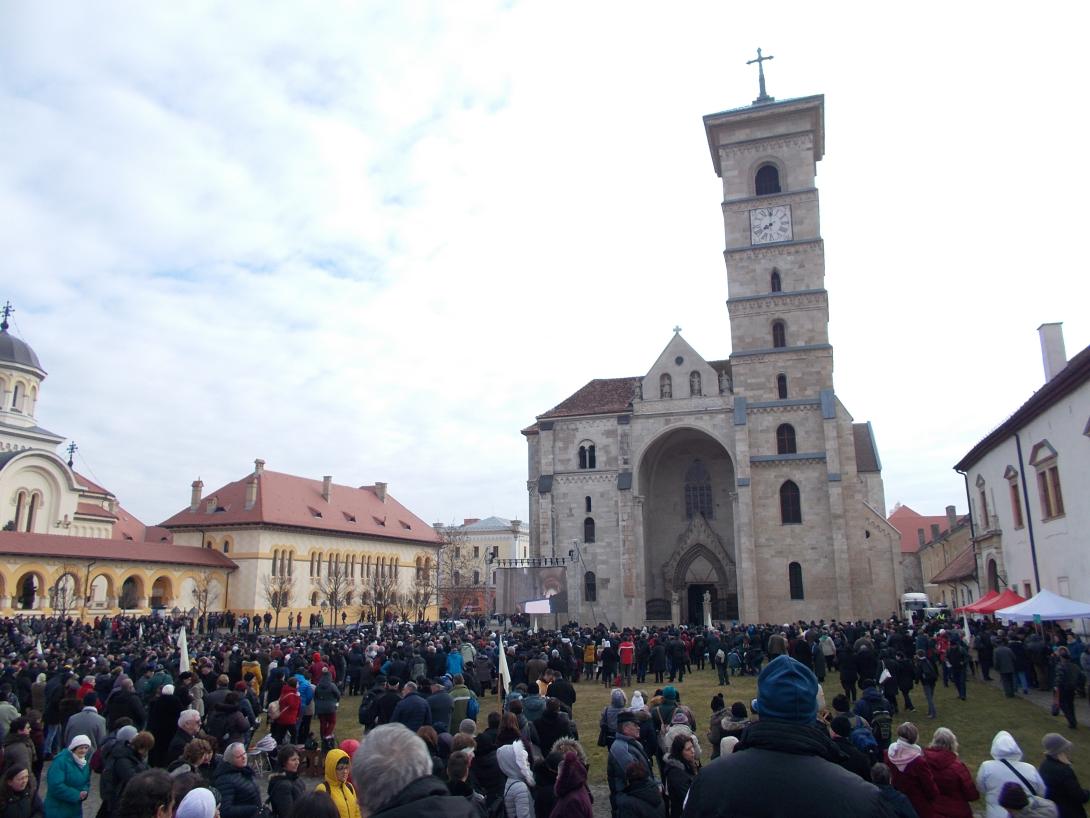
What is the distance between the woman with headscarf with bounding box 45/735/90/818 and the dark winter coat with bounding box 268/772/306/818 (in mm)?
1860

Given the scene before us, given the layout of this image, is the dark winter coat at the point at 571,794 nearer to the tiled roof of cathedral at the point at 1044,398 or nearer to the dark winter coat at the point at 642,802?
the dark winter coat at the point at 642,802

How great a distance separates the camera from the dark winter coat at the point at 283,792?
6.87 metres

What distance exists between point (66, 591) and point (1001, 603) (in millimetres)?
44437

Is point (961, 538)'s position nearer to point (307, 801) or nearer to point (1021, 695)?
point (1021, 695)

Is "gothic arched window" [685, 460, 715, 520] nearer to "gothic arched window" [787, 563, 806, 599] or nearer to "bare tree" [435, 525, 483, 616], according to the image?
"gothic arched window" [787, 563, 806, 599]

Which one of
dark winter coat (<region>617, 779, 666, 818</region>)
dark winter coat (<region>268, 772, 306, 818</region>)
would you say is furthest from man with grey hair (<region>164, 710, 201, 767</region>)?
dark winter coat (<region>617, 779, 666, 818</region>)

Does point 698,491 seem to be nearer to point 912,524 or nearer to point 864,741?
point 864,741

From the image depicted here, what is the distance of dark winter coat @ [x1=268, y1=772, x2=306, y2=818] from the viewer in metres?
6.87

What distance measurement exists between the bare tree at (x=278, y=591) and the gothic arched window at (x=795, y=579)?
31.5m

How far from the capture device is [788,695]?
10.1ft

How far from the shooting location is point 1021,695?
61.6 feet

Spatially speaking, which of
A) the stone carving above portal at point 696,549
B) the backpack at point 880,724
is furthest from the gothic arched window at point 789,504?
the backpack at point 880,724

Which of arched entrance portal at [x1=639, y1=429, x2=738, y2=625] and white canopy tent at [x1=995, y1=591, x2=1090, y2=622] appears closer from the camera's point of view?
white canopy tent at [x1=995, y1=591, x2=1090, y2=622]

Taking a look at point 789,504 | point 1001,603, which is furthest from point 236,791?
point 789,504
